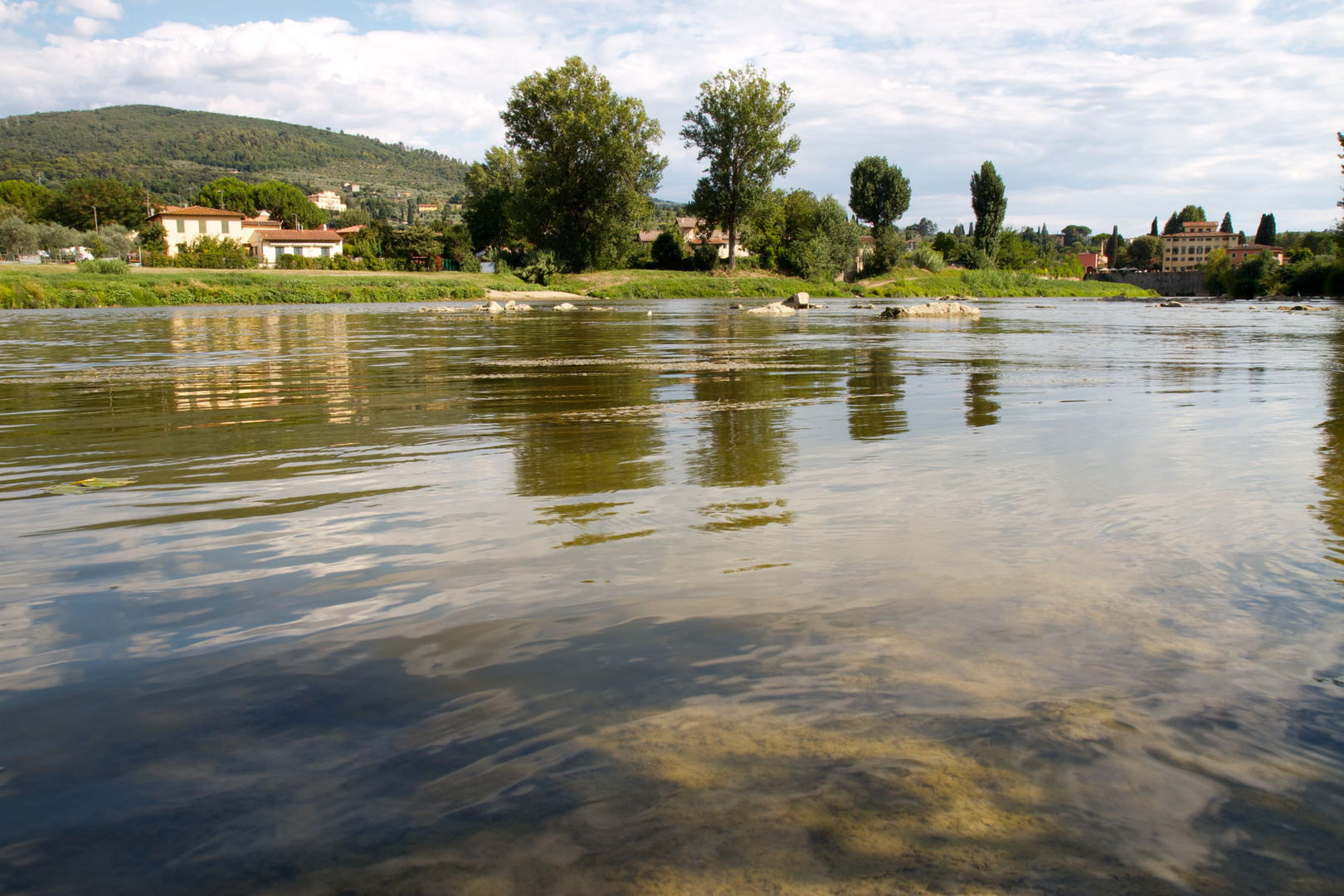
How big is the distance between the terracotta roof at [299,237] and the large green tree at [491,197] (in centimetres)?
2934

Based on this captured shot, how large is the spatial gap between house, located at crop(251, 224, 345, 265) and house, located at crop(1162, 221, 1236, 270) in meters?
148

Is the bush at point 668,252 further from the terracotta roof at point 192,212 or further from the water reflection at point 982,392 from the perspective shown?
the terracotta roof at point 192,212

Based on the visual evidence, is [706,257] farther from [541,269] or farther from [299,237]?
[299,237]

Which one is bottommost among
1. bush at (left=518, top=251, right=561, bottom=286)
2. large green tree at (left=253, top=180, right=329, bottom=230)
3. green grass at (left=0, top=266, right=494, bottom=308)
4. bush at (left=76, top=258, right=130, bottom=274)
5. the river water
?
the river water

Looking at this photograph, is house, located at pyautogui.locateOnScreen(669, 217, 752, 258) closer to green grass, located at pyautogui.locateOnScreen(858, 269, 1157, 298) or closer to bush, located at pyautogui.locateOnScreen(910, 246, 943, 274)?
green grass, located at pyautogui.locateOnScreen(858, 269, 1157, 298)

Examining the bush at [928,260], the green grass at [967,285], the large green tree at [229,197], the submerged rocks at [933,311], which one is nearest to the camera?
the submerged rocks at [933,311]

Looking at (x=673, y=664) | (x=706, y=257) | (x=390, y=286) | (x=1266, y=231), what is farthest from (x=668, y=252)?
(x=1266, y=231)

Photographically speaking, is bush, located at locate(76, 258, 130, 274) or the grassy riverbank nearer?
the grassy riverbank

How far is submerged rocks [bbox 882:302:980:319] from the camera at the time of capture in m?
27.8

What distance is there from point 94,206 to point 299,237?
2132 centimetres

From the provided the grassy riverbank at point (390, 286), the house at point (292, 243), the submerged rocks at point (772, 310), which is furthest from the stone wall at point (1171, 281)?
the house at point (292, 243)

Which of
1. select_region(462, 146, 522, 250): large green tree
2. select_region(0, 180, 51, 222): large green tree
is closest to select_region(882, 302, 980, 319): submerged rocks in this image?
select_region(462, 146, 522, 250): large green tree

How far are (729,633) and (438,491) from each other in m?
2.45

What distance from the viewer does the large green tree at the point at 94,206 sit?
292ft
